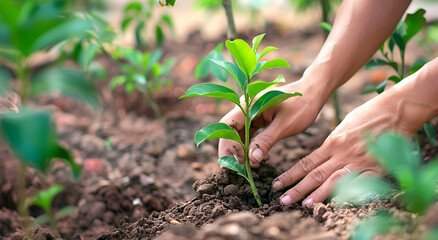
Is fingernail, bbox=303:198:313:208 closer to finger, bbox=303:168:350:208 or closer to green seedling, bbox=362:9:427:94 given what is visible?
finger, bbox=303:168:350:208

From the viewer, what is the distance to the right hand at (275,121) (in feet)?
4.48

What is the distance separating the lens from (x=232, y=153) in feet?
4.63

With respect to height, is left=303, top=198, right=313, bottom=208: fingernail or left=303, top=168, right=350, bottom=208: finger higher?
left=303, top=168, right=350, bottom=208: finger

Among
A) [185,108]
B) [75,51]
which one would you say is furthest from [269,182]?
[185,108]

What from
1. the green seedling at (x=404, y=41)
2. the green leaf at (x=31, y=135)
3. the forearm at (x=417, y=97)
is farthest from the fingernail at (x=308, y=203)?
the green leaf at (x=31, y=135)

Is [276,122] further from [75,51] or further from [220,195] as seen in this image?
[75,51]

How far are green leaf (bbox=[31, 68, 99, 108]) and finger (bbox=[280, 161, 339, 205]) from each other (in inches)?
24.3

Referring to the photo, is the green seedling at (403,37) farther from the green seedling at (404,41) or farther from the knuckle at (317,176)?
the knuckle at (317,176)

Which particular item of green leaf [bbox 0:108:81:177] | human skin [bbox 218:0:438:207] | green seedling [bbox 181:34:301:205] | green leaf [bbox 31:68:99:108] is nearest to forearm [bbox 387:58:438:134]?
human skin [bbox 218:0:438:207]

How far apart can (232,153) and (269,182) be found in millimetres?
159

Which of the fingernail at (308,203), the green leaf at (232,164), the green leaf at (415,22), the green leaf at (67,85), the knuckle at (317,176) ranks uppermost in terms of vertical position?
the green leaf at (415,22)

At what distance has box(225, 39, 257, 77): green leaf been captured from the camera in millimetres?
1190

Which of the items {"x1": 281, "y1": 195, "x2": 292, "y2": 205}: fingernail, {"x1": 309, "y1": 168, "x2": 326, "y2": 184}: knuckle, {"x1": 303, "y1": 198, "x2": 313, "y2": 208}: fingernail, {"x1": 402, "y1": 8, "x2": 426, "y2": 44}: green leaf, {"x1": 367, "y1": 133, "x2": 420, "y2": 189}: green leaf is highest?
{"x1": 402, "y1": 8, "x2": 426, "y2": 44}: green leaf

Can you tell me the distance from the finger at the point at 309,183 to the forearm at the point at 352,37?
294 millimetres
